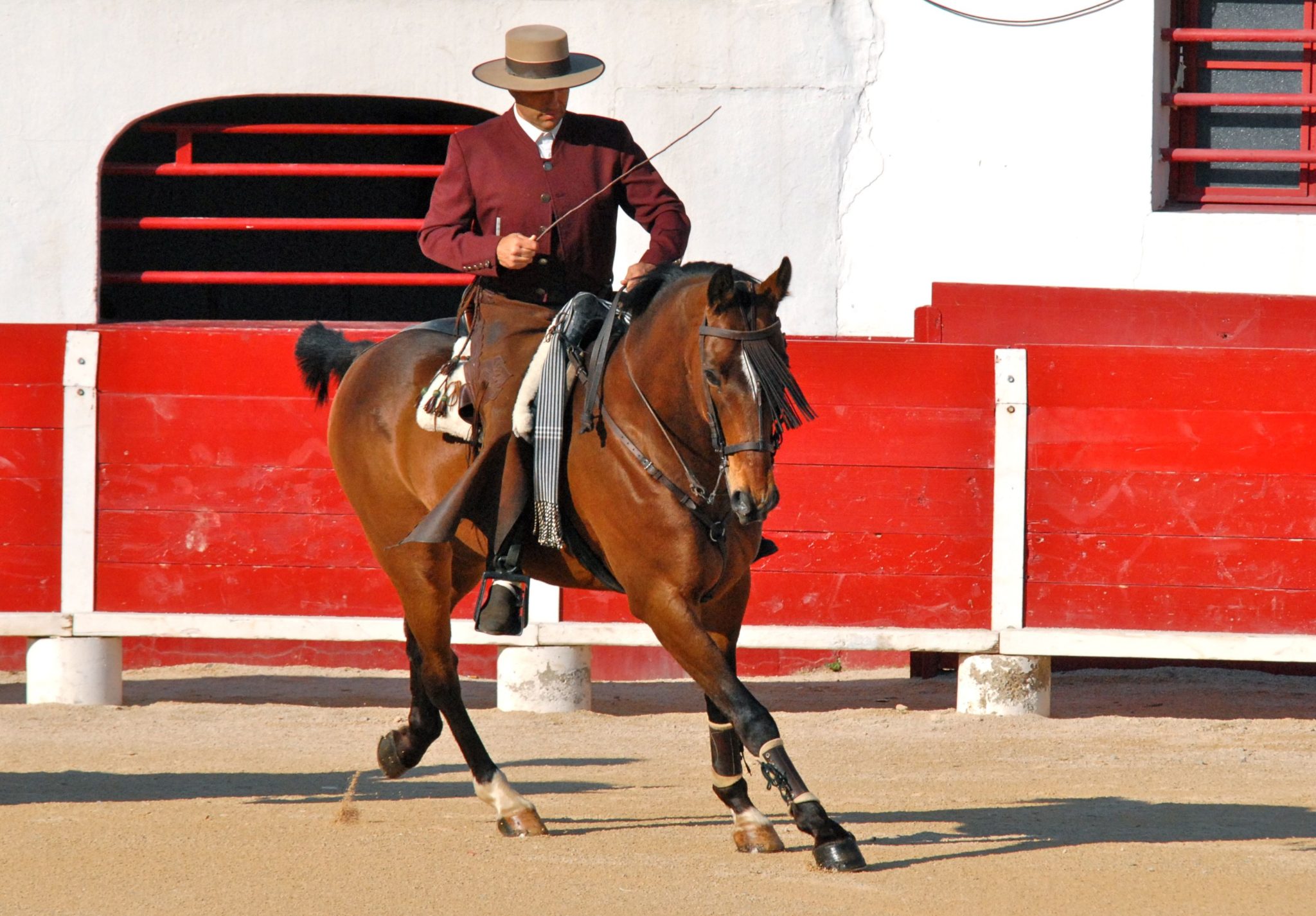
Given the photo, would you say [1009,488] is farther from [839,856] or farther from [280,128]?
[280,128]

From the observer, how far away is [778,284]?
14.1ft

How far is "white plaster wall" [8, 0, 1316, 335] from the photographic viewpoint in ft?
29.3

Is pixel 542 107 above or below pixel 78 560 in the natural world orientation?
above

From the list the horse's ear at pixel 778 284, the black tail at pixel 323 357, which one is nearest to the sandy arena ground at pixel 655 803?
the black tail at pixel 323 357

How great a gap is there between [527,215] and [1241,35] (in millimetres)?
5302

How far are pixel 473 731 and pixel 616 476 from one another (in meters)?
1.15

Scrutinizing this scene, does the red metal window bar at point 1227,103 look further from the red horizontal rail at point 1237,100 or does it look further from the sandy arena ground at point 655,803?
the sandy arena ground at point 655,803

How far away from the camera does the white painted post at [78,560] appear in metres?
7.48

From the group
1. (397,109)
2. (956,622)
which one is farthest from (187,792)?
(397,109)

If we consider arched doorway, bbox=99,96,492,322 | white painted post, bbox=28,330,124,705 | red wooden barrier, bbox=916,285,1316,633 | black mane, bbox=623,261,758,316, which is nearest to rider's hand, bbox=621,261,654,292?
black mane, bbox=623,261,758,316

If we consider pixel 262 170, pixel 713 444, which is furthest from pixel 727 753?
pixel 262 170

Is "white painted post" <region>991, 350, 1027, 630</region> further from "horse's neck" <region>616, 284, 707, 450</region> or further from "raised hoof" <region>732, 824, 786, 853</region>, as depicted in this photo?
"horse's neck" <region>616, 284, 707, 450</region>

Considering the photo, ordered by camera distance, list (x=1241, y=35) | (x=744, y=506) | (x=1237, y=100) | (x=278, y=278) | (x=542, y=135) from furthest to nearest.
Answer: (x=278, y=278) → (x=1237, y=100) → (x=1241, y=35) → (x=542, y=135) → (x=744, y=506)

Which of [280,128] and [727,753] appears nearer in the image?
[727,753]
